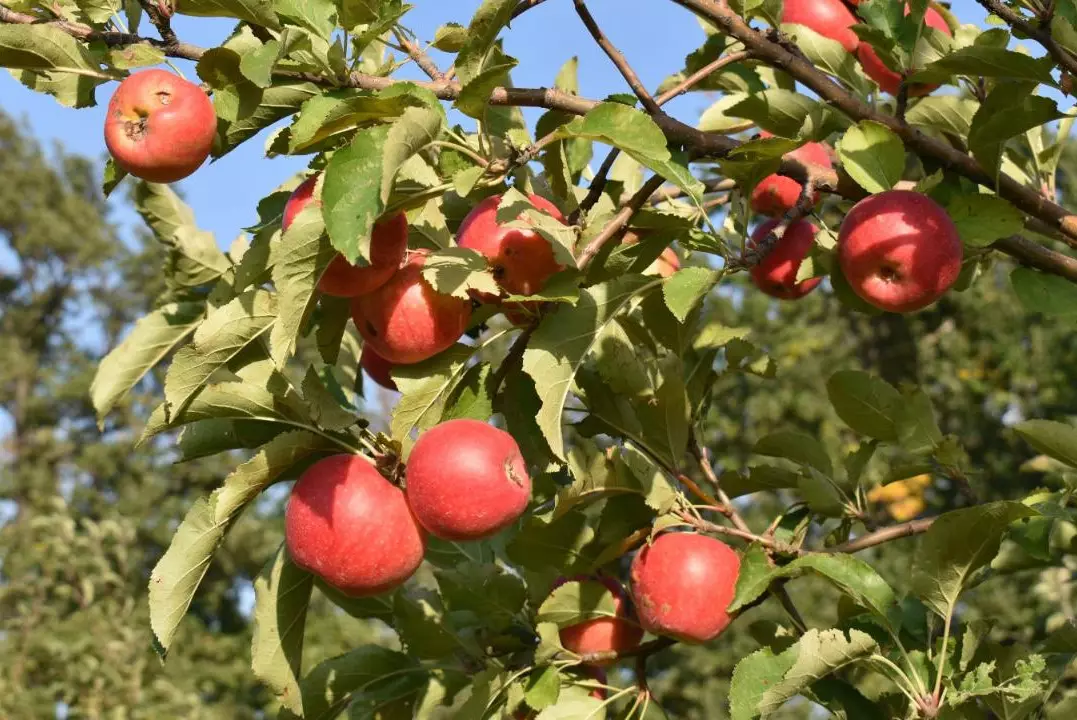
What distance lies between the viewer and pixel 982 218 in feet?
3.71

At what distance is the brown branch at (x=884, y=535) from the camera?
1238 mm

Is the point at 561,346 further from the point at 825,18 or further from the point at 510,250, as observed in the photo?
the point at 825,18

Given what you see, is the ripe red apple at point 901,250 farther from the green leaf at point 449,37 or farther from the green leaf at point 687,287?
the green leaf at point 449,37

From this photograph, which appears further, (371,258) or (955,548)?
(955,548)

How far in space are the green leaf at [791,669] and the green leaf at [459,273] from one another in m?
0.48

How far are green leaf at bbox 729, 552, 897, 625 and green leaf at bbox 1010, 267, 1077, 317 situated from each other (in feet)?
1.27

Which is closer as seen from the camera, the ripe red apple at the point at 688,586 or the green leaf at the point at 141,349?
the ripe red apple at the point at 688,586

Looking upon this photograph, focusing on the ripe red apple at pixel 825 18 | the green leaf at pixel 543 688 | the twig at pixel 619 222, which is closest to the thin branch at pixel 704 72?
the twig at pixel 619 222

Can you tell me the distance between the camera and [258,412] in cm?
106

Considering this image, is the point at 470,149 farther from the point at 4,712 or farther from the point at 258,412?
the point at 4,712

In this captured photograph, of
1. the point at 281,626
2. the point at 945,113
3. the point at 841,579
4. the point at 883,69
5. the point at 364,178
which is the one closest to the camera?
the point at 364,178

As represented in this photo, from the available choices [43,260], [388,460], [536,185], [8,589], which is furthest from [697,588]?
[43,260]

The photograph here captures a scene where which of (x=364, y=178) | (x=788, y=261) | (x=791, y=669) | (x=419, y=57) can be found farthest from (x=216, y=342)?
(x=788, y=261)

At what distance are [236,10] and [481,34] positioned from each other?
0.24 metres
